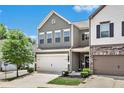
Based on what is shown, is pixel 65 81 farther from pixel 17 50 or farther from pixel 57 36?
pixel 57 36

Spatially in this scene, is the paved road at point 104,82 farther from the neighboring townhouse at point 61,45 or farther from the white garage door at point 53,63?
the white garage door at point 53,63

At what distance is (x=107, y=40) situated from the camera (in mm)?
16281

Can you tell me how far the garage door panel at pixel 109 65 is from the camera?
15.8 meters

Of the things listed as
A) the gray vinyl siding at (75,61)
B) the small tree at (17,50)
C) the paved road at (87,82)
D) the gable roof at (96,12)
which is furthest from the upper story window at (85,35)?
the small tree at (17,50)

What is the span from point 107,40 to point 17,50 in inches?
260

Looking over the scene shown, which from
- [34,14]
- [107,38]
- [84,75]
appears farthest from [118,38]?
[34,14]

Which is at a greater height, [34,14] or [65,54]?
[34,14]

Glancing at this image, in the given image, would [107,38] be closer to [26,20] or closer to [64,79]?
[64,79]

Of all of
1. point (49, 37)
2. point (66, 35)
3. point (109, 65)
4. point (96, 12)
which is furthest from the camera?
point (49, 37)

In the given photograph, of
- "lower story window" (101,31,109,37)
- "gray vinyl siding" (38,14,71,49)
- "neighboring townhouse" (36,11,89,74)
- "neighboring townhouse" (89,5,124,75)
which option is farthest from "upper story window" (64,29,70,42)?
"lower story window" (101,31,109,37)

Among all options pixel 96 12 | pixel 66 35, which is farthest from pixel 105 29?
pixel 66 35

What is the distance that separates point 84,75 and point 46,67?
4450 mm

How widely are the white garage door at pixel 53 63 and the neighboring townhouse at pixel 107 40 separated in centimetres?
267

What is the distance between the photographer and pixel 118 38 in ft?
52.0
